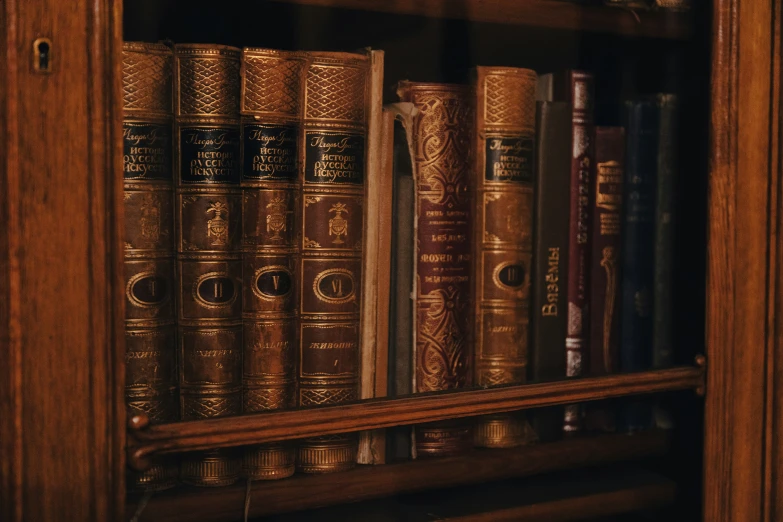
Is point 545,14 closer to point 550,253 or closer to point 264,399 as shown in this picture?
point 550,253

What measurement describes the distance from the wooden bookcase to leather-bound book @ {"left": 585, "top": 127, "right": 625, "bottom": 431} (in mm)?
37

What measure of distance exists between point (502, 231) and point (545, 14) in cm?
23

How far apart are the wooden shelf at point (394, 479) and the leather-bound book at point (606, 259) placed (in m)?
0.04

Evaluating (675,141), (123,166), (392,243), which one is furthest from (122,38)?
(675,141)

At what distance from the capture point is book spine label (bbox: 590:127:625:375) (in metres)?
0.93

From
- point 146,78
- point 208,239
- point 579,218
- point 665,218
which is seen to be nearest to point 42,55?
point 146,78

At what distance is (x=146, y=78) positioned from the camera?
2.27 ft

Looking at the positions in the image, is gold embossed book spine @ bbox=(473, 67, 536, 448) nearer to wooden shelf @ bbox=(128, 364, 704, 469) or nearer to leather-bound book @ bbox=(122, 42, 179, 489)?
wooden shelf @ bbox=(128, 364, 704, 469)

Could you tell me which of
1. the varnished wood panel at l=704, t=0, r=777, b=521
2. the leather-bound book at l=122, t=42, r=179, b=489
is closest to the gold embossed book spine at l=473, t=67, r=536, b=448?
the varnished wood panel at l=704, t=0, r=777, b=521

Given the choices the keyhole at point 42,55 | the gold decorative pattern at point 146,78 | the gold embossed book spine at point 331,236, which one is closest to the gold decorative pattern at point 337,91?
the gold embossed book spine at point 331,236

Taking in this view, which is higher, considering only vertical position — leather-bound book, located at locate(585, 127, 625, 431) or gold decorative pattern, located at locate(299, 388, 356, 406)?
leather-bound book, located at locate(585, 127, 625, 431)

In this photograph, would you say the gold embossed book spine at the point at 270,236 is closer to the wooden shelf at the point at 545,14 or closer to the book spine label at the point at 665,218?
the wooden shelf at the point at 545,14

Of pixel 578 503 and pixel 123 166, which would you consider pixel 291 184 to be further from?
pixel 578 503

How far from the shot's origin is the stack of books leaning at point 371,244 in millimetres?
714
